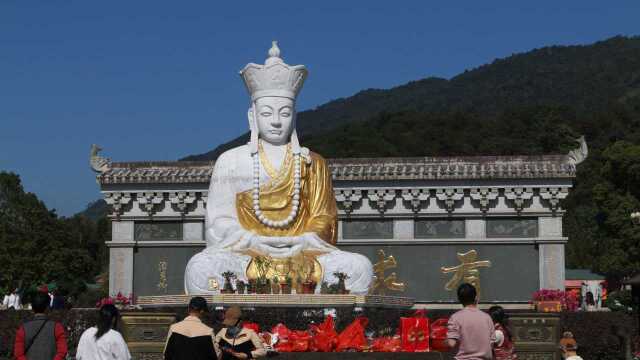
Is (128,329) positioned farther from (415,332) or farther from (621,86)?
(621,86)

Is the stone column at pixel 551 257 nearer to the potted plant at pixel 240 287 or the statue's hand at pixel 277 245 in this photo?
A: the statue's hand at pixel 277 245

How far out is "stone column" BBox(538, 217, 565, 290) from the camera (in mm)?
22828

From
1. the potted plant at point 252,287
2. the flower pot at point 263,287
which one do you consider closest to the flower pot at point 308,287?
the flower pot at point 263,287

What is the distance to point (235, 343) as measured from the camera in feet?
24.9

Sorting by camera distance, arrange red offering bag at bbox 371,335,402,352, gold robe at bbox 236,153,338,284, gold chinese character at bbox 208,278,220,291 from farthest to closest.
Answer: gold robe at bbox 236,153,338,284, gold chinese character at bbox 208,278,220,291, red offering bag at bbox 371,335,402,352

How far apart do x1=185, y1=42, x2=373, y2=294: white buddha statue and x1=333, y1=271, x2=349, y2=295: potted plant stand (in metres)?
0.75

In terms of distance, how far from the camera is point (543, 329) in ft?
35.0

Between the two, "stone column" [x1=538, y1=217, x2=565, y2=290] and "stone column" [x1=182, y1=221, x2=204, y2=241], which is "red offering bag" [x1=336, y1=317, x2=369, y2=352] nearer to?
"stone column" [x1=538, y1=217, x2=565, y2=290]

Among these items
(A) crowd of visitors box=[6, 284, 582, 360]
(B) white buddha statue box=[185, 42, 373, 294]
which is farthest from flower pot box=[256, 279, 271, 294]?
(A) crowd of visitors box=[6, 284, 582, 360]

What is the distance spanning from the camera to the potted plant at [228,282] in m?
14.2

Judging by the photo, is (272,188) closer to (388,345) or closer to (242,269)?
(242,269)

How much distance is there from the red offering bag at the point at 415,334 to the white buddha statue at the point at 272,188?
383 centimetres

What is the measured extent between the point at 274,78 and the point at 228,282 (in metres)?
3.19

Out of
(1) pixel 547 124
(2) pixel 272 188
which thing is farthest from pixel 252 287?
(1) pixel 547 124
